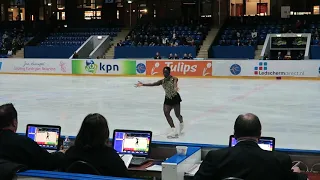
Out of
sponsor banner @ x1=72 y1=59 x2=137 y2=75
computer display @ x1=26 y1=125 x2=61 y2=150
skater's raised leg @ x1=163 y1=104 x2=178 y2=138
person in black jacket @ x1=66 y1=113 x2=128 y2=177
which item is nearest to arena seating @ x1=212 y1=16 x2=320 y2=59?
sponsor banner @ x1=72 y1=59 x2=137 y2=75

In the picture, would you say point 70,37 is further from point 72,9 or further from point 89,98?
point 89,98

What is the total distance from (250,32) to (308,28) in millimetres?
3512

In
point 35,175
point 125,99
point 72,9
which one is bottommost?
point 125,99

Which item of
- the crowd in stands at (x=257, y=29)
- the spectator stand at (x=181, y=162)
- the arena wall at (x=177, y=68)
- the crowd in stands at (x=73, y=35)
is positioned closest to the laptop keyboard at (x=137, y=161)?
the spectator stand at (x=181, y=162)

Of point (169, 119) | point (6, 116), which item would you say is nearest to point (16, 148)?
point (6, 116)

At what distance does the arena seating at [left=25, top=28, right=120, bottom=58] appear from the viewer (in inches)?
1243

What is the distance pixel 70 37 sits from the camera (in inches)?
1391

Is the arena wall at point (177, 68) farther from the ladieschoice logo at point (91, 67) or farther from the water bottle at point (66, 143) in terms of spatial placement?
the water bottle at point (66, 143)

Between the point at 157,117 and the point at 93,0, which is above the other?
the point at 93,0

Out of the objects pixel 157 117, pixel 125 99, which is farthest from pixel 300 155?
pixel 125 99

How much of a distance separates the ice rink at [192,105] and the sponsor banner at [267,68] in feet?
4.28

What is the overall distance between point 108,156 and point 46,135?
7.89 feet

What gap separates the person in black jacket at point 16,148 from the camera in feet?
11.3

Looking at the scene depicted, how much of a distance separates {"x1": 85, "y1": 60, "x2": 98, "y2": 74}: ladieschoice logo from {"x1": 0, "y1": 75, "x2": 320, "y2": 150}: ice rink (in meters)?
3.34
